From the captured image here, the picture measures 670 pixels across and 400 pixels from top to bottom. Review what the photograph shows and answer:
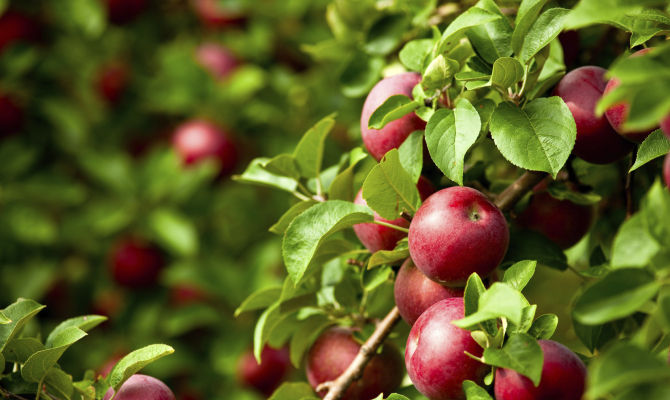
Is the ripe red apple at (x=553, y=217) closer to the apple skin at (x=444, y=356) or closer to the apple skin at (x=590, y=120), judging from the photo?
the apple skin at (x=590, y=120)

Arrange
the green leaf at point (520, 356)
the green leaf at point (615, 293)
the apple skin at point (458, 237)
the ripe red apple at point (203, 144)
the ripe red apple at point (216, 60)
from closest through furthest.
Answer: the green leaf at point (615, 293) → the green leaf at point (520, 356) → the apple skin at point (458, 237) → the ripe red apple at point (203, 144) → the ripe red apple at point (216, 60)

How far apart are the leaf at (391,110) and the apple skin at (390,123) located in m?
0.04

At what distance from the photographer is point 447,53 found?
0.96 m

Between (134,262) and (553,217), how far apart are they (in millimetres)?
1397

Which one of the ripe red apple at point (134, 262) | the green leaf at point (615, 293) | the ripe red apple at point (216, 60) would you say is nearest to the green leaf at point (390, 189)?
the green leaf at point (615, 293)

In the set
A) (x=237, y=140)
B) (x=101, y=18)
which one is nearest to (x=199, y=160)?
(x=237, y=140)

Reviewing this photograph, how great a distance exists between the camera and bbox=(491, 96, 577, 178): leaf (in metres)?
0.83

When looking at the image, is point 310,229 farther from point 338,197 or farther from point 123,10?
point 123,10

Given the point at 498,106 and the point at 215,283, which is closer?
the point at 498,106

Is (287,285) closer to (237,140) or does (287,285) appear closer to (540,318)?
(540,318)

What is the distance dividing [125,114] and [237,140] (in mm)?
398

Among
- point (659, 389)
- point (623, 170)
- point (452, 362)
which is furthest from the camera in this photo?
point (623, 170)

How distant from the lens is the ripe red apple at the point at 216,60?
2305 millimetres

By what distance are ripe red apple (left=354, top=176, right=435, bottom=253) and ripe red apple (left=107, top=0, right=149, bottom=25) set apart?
152 cm
